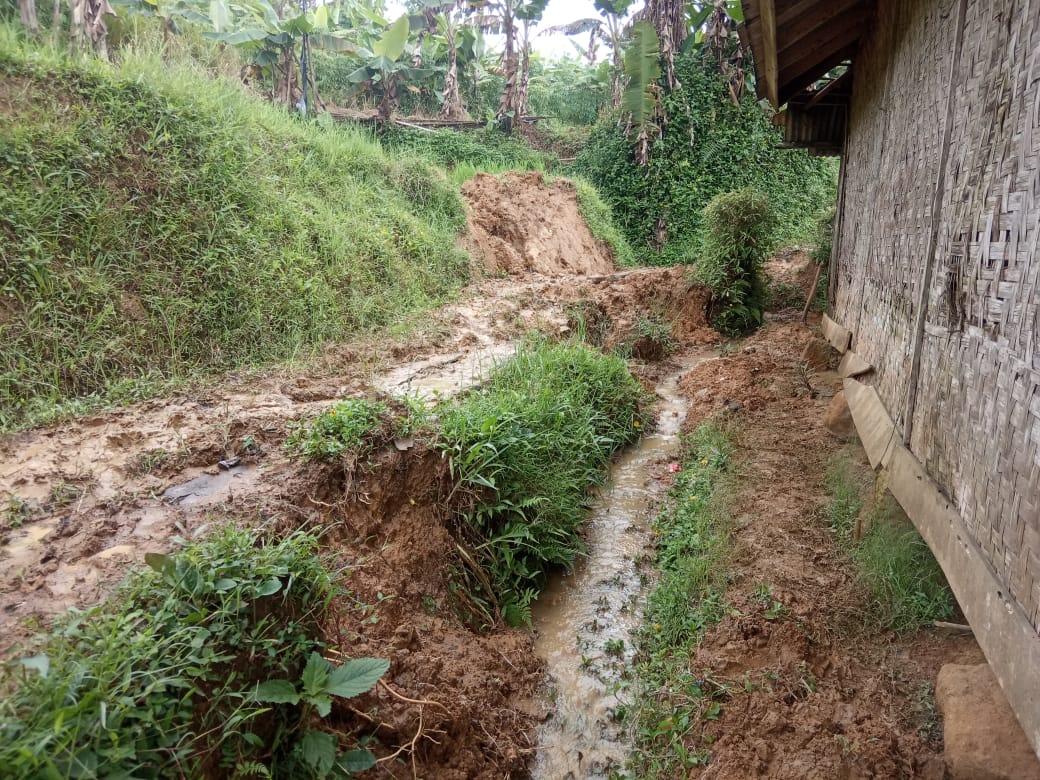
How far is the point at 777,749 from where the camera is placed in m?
2.64

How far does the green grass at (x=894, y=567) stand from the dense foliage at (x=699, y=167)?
10.9 meters

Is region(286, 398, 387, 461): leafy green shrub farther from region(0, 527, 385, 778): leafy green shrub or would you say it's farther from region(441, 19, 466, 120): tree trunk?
region(441, 19, 466, 120): tree trunk

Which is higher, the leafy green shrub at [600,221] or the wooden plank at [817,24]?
the wooden plank at [817,24]

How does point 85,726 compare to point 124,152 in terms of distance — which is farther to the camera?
point 124,152

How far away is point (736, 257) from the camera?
880 cm

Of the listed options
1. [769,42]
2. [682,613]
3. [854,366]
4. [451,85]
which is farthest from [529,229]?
[682,613]

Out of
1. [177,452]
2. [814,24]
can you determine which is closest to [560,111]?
[814,24]

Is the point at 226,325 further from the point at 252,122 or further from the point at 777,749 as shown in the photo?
the point at 777,749

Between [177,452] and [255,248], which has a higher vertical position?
[255,248]

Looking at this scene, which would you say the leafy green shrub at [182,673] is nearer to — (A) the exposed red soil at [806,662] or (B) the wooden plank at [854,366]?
(A) the exposed red soil at [806,662]

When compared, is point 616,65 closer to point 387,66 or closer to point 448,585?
point 387,66

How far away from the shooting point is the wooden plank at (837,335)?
17.2ft

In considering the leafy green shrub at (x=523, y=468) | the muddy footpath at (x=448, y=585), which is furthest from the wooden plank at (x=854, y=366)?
the leafy green shrub at (x=523, y=468)

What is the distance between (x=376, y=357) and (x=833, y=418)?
13.0ft
